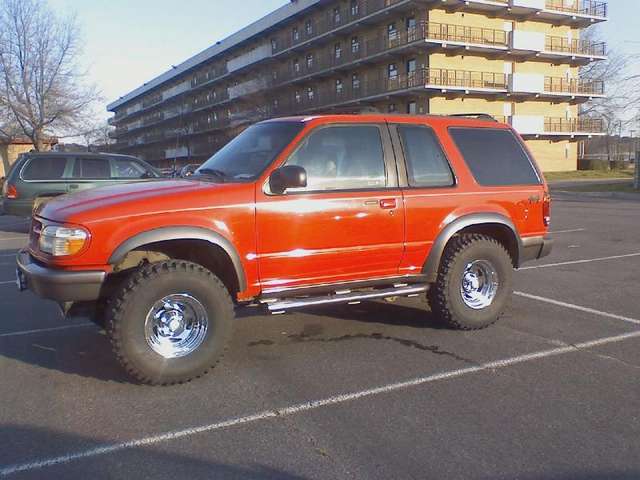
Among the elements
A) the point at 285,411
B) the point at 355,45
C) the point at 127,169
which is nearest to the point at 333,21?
the point at 355,45

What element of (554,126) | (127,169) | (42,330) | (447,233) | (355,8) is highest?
(355,8)

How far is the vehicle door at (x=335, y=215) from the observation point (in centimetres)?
461

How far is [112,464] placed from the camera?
3.17 metres

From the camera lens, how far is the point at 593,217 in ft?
54.9

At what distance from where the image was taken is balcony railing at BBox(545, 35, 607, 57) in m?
45.0

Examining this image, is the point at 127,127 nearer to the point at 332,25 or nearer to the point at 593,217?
the point at 332,25

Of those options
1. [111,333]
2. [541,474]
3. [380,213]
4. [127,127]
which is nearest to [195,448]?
[111,333]

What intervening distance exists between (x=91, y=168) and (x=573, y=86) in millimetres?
43110

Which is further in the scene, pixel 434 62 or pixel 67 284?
pixel 434 62

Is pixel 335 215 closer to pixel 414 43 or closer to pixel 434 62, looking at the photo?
pixel 414 43

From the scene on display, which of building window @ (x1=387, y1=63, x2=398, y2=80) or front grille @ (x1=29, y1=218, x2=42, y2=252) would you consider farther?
building window @ (x1=387, y1=63, x2=398, y2=80)

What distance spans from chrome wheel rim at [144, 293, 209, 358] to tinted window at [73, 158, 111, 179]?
9.50 m

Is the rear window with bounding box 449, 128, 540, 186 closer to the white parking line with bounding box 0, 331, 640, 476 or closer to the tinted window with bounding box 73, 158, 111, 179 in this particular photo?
the white parking line with bounding box 0, 331, 640, 476

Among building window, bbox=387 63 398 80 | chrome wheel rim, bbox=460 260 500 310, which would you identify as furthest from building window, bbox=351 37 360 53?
chrome wheel rim, bbox=460 260 500 310
